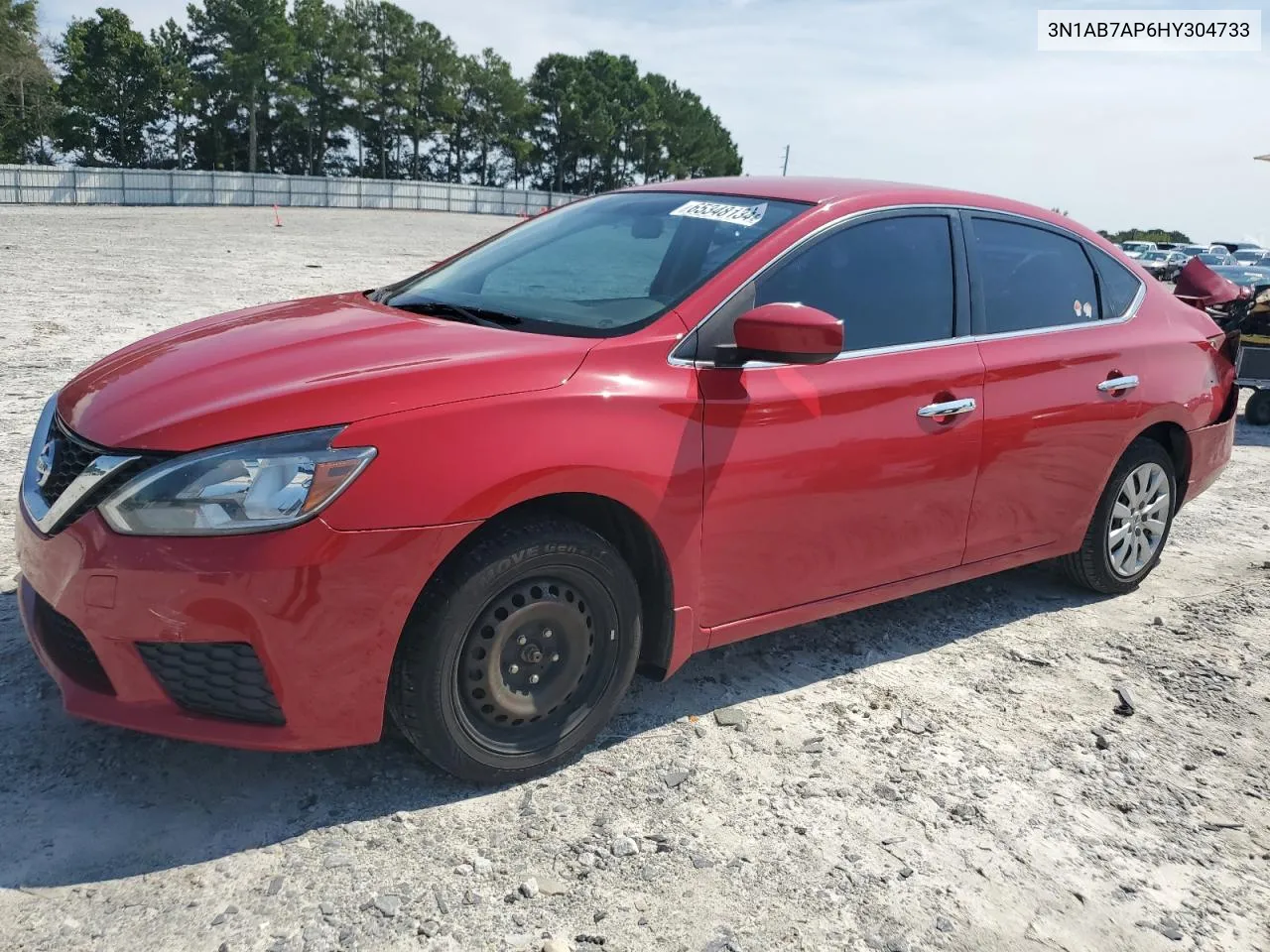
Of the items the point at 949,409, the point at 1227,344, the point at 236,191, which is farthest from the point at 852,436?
the point at 236,191

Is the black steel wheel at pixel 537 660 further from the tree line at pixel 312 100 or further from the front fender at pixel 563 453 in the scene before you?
the tree line at pixel 312 100

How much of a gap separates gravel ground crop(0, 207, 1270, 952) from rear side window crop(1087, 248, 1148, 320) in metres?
1.34

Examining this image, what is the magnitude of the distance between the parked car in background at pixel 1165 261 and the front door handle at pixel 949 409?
33972 millimetres

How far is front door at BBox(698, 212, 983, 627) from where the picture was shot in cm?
328

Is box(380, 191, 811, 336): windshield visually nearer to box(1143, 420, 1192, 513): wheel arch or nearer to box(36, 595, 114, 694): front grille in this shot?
box(36, 595, 114, 694): front grille

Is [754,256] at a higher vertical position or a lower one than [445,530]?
higher

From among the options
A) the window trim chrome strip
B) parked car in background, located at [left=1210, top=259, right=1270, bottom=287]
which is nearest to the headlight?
the window trim chrome strip

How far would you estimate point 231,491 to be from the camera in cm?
253

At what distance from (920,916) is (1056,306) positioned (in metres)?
2.60


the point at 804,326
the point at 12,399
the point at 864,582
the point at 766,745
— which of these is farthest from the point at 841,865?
the point at 12,399

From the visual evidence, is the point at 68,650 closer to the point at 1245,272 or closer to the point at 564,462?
the point at 564,462

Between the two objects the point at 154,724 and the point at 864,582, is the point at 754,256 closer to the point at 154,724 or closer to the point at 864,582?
the point at 864,582

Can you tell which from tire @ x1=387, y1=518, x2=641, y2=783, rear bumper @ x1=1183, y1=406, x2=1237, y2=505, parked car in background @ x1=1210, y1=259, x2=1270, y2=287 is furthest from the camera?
parked car in background @ x1=1210, y1=259, x2=1270, y2=287

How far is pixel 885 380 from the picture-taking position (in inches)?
142
